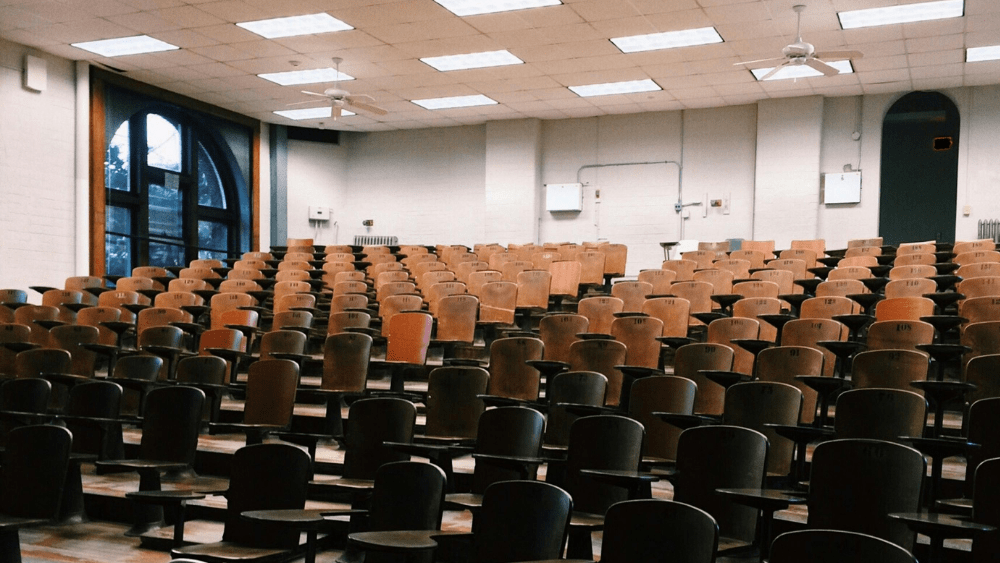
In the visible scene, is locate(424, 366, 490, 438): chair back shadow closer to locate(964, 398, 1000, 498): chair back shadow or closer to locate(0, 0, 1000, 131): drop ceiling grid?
locate(964, 398, 1000, 498): chair back shadow

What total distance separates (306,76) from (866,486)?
8829mm

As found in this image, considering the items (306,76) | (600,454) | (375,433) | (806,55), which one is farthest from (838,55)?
(306,76)

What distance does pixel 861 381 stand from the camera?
13.5ft

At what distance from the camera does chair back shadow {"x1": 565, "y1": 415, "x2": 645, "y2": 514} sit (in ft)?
11.2

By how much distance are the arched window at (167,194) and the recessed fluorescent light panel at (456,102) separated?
2.97 metres

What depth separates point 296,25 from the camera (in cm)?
840

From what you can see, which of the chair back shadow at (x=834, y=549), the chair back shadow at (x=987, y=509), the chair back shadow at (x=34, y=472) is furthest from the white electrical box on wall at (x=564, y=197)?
the chair back shadow at (x=834, y=549)

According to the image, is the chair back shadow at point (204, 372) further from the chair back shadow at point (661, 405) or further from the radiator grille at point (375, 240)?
the radiator grille at point (375, 240)

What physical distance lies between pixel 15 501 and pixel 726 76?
844cm

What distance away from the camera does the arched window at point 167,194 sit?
10688 mm

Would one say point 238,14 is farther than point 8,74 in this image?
No

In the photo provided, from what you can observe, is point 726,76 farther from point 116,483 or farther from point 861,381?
point 116,483

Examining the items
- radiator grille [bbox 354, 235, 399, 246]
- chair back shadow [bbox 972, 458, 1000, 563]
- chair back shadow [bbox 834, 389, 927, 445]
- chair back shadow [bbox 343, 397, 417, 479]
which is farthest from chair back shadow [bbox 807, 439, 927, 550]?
radiator grille [bbox 354, 235, 399, 246]

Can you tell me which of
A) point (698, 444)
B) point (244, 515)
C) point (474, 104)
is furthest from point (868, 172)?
point (244, 515)
